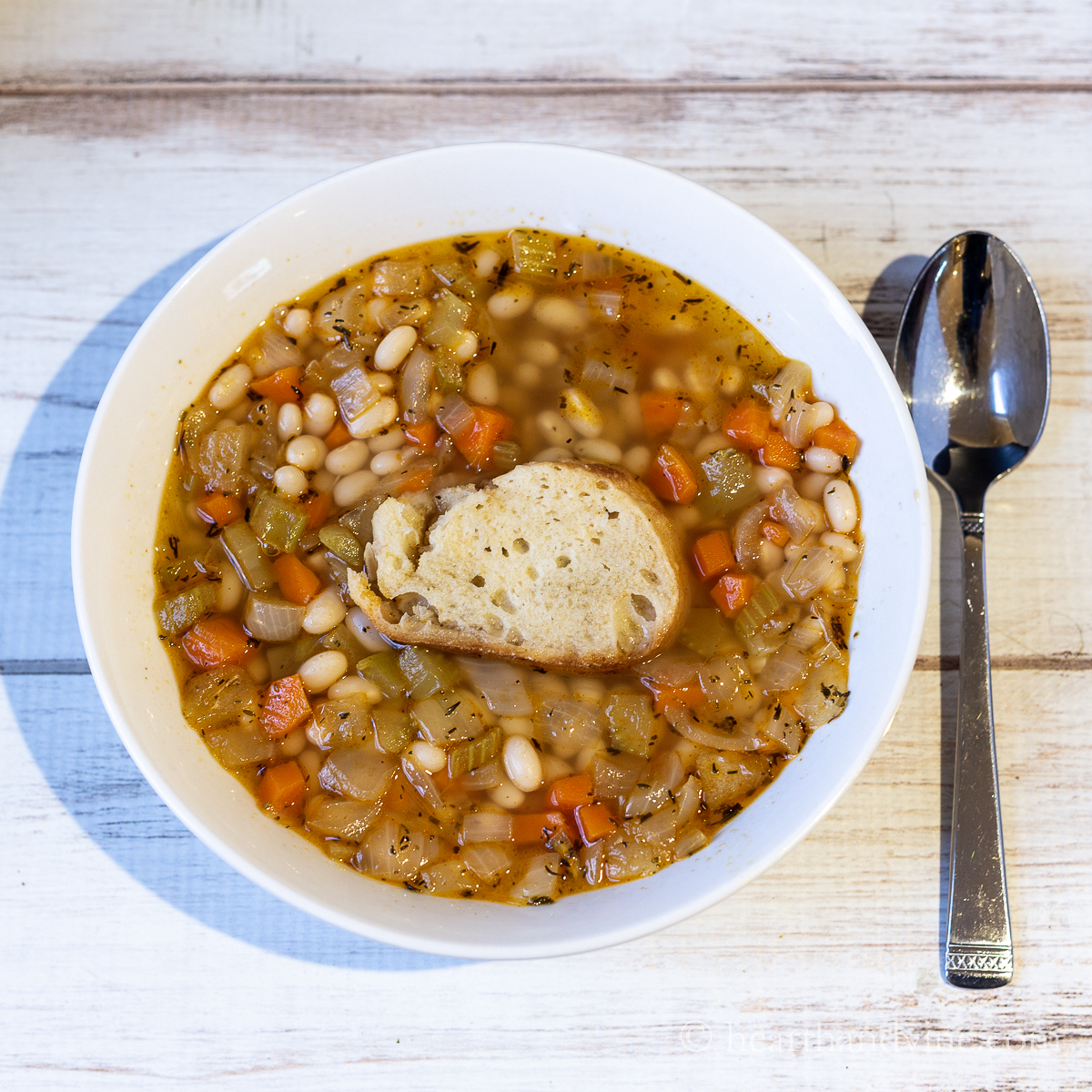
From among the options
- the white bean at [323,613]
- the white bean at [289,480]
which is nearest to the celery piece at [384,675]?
the white bean at [323,613]

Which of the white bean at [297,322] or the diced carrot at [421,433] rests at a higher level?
the white bean at [297,322]

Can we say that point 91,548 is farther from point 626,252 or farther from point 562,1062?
point 562,1062

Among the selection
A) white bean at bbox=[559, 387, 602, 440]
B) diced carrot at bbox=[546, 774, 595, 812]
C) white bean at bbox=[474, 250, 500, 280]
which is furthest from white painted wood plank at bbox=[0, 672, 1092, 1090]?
white bean at bbox=[474, 250, 500, 280]

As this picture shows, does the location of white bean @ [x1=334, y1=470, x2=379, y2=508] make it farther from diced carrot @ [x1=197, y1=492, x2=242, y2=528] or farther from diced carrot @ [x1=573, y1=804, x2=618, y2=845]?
diced carrot @ [x1=573, y1=804, x2=618, y2=845]

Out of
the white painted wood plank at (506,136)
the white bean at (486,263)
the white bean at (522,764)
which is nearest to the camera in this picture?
the white bean at (522,764)

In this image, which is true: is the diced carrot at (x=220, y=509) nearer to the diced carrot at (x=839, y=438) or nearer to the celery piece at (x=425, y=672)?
the celery piece at (x=425, y=672)

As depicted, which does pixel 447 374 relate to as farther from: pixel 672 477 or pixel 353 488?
pixel 672 477
